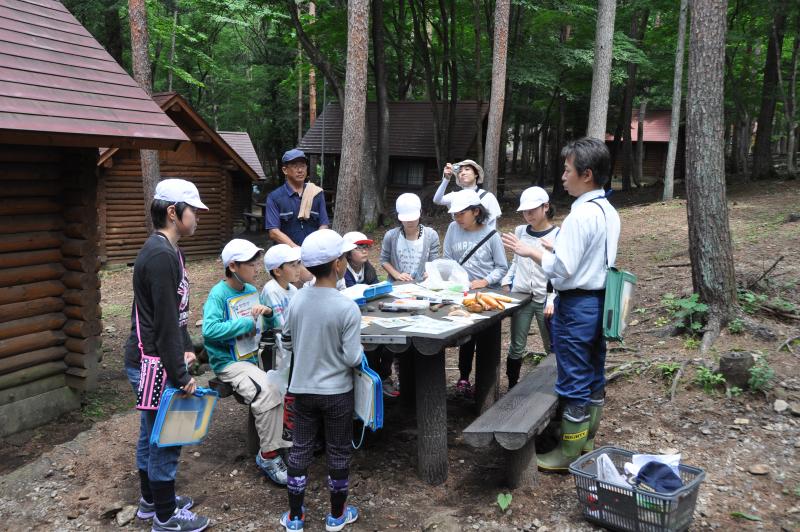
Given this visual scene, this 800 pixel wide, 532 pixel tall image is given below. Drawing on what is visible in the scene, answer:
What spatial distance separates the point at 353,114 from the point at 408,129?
14903mm

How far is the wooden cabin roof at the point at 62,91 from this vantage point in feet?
17.7

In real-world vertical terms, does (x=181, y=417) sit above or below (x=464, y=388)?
above

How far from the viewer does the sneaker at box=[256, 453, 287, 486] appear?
4621 millimetres

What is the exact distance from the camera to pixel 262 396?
445 cm

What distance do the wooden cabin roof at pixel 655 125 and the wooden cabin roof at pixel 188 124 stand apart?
26.1 meters

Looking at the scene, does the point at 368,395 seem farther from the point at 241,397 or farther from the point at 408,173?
the point at 408,173

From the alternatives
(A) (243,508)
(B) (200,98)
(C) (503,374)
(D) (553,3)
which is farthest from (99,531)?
(B) (200,98)

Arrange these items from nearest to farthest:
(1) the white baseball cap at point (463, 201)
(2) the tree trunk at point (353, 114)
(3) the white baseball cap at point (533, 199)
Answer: (3) the white baseball cap at point (533, 199) < (1) the white baseball cap at point (463, 201) < (2) the tree trunk at point (353, 114)

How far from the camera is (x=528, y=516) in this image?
397 centimetres

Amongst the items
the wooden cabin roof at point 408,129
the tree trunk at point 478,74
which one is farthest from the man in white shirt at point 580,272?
the wooden cabin roof at point 408,129

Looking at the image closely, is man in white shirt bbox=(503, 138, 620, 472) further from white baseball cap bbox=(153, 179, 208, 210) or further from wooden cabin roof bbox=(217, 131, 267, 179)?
wooden cabin roof bbox=(217, 131, 267, 179)

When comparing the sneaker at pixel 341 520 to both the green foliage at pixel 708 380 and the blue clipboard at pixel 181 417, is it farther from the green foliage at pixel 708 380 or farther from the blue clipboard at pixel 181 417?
the green foliage at pixel 708 380

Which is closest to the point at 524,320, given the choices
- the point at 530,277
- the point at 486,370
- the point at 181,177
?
the point at 530,277

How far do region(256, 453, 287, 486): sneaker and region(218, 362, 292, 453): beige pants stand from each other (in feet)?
0.38
